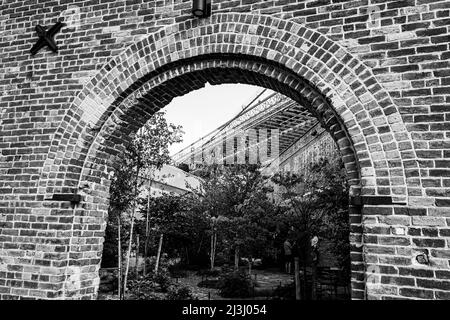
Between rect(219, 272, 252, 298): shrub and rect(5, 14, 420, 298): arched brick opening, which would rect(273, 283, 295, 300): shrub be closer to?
rect(219, 272, 252, 298): shrub

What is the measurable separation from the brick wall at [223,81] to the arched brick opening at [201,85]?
0.04ft

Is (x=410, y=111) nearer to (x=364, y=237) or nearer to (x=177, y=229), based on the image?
(x=364, y=237)

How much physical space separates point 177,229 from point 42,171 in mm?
9737

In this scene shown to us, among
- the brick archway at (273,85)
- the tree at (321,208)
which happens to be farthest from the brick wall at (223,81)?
the tree at (321,208)

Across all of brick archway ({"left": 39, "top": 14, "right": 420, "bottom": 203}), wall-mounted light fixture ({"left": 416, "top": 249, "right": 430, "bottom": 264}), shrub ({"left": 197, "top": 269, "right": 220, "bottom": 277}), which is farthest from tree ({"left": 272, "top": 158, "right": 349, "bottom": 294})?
shrub ({"left": 197, "top": 269, "right": 220, "bottom": 277})

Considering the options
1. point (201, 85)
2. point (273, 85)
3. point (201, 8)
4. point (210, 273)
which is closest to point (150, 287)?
point (210, 273)

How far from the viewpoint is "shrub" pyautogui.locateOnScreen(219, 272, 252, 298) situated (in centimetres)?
976

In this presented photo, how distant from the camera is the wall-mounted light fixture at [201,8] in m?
3.84

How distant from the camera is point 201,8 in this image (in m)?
3.84

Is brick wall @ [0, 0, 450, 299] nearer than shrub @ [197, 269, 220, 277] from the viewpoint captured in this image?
Yes

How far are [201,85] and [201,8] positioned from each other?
933 mm

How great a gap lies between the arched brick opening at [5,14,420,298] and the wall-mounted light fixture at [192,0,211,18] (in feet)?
0.29

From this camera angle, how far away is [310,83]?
135 inches

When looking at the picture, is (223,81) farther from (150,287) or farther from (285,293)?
(285,293)
